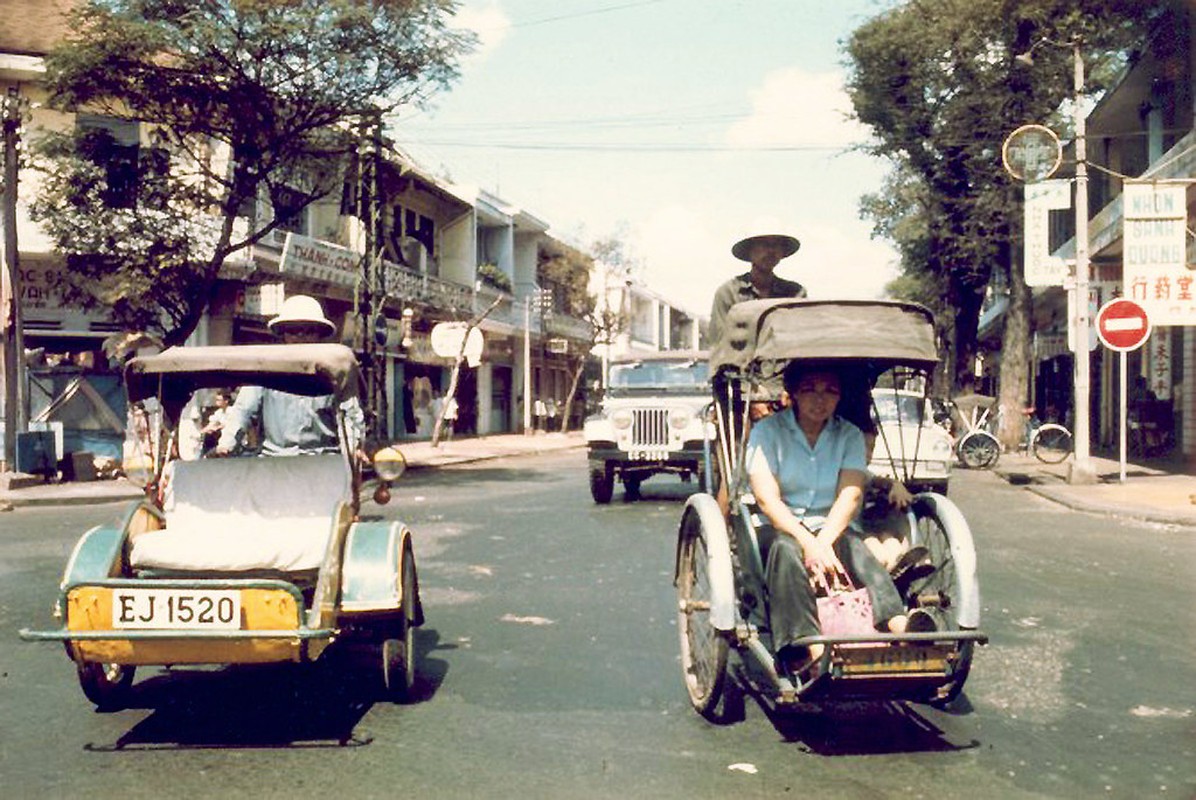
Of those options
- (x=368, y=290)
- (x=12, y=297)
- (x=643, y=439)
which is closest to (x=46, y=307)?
(x=12, y=297)

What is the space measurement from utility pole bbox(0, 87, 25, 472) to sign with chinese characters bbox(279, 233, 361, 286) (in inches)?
263

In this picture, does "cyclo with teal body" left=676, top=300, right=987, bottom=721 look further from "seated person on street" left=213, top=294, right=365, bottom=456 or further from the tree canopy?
the tree canopy

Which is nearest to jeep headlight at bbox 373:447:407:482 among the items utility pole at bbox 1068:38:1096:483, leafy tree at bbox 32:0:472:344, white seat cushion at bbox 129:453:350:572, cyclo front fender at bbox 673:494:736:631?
white seat cushion at bbox 129:453:350:572

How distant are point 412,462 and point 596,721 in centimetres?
1999

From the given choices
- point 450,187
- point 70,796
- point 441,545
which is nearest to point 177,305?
point 441,545

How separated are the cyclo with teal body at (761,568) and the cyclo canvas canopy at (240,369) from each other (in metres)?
1.84

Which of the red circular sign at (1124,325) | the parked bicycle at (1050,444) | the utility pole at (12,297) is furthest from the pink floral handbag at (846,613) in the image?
the parked bicycle at (1050,444)

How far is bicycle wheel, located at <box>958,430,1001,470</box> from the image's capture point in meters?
22.0

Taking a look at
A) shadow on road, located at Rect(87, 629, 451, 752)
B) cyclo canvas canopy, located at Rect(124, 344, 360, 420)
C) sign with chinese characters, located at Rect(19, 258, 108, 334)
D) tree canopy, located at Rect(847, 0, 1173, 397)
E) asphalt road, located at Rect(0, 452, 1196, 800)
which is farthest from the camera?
tree canopy, located at Rect(847, 0, 1173, 397)

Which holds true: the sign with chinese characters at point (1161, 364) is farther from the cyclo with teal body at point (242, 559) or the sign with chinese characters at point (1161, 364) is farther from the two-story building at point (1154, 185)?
the cyclo with teal body at point (242, 559)

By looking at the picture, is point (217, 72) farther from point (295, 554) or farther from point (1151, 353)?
point (1151, 353)

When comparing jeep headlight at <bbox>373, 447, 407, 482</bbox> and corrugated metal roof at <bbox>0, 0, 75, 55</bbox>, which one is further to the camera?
corrugated metal roof at <bbox>0, 0, 75, 55</bbox>

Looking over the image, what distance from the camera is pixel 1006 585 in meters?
8.73

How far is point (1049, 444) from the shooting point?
75.6ft
